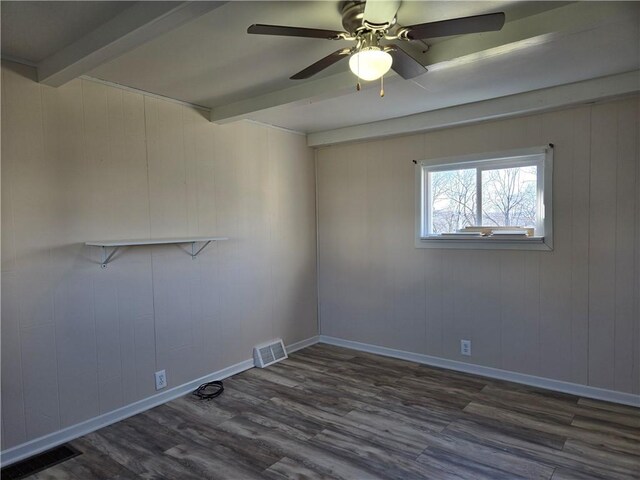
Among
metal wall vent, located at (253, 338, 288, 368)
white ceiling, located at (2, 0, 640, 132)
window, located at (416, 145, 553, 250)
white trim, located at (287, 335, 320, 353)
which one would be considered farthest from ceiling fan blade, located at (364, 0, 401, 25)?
white trim, located at (287, 335, 320, 353)

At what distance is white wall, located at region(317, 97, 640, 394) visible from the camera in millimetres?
3000

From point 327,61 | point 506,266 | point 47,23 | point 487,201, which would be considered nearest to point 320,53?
point 327,61

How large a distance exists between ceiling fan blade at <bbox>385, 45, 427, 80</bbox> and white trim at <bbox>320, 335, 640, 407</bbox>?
2.70 m

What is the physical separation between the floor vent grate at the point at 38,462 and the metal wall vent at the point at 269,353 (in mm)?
1679

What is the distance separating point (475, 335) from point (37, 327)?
11.1ft

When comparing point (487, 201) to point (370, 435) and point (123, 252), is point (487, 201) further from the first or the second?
point (123, 252)

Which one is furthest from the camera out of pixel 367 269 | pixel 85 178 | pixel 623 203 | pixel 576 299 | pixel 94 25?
pixel 367 269

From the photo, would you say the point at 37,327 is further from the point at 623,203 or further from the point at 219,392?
the point at 623,203

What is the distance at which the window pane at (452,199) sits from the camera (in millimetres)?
3736

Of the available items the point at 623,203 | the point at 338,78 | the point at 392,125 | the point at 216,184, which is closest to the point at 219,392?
the point at 216,184

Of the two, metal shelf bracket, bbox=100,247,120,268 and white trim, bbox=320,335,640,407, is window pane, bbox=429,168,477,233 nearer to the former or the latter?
white trim, bbox=320,335,640,407

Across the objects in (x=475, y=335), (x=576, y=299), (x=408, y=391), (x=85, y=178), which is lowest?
(x=408, y=391)

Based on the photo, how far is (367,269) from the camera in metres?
4.35

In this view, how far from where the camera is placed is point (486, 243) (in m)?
3.57
